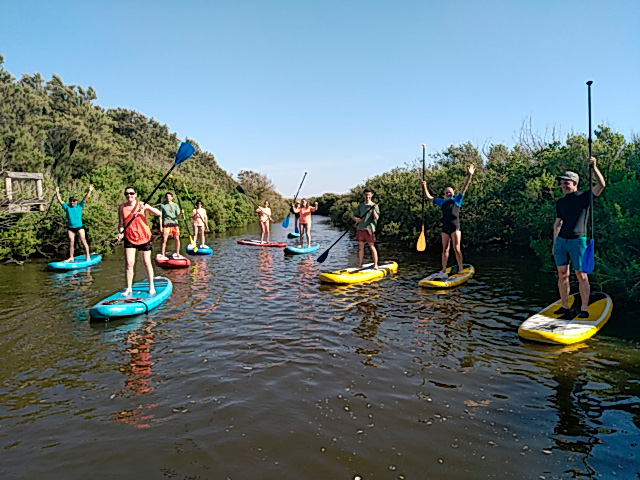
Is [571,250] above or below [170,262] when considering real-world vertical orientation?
above

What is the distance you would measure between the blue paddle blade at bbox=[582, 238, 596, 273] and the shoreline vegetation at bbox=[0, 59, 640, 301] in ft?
6.97

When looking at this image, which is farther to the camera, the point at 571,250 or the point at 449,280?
the point at 449,280

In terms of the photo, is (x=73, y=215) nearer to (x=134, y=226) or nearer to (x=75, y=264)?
(x=75, y=264)

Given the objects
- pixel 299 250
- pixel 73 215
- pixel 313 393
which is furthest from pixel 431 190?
pixel 313 393

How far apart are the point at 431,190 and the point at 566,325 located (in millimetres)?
16356

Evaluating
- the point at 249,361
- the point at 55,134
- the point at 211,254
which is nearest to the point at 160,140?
the point at 55,134

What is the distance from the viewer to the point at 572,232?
613 centimetres

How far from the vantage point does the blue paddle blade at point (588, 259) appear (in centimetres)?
590

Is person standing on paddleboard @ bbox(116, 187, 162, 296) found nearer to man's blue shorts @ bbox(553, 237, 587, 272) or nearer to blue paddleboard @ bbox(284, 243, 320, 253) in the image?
man's blue shorts @ bbox(553, 237, 587, 272)

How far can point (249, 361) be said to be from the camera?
532 cm

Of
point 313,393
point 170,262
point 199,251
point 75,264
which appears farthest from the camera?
point 199,251

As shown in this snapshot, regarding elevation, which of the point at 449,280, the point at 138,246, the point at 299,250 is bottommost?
the point at 449,280

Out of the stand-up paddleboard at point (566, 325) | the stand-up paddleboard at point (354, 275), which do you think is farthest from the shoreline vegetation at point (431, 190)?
the stand-up paddleboard at point (354, 275)

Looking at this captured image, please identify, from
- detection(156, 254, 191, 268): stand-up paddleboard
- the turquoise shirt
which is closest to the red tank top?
detection(156, 254, 191, 268): stand-up paddleboard
